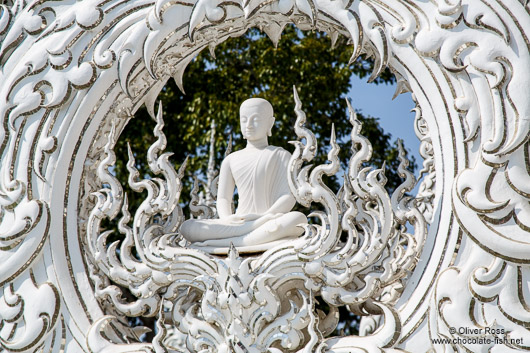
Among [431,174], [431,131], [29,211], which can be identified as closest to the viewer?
[431,131]

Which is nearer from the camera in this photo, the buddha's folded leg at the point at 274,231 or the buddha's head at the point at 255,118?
the buddha's folded leg at the point at 274,231

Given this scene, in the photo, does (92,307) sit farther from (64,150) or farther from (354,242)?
(354,242)

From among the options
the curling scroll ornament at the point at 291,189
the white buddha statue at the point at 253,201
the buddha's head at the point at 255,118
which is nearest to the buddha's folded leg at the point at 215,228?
the white buddha statue at the point at 253,201

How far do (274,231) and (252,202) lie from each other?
342 mm

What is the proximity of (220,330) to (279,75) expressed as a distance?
14.7 ft

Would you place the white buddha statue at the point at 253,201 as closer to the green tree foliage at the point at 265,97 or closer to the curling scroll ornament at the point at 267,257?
the curling scroll ornament at the point at 267,257

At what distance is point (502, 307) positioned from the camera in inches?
225

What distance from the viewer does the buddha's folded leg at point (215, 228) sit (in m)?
6.45

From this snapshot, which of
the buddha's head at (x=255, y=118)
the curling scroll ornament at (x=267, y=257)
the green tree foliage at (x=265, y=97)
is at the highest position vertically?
the green tree foliage at (x=265, y=97)

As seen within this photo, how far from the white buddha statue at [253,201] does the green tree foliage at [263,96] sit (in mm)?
3055

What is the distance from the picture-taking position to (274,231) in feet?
20.7

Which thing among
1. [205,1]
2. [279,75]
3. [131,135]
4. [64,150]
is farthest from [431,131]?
[131,135]

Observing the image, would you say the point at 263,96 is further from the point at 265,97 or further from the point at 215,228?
the point at 215,228

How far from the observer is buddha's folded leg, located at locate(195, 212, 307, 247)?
6.33 metres
